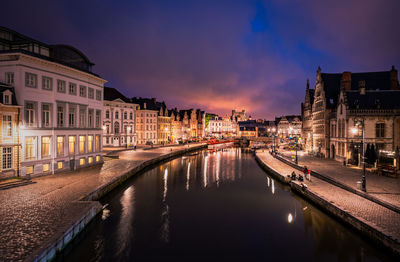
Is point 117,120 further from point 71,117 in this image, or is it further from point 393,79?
point 393,79

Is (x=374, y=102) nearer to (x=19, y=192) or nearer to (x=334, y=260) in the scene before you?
(x=334, y=260)

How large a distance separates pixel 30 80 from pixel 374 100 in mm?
43777

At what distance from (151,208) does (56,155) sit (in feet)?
44.1

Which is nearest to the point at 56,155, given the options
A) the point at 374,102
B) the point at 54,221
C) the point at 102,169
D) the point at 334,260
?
the point at 102,169

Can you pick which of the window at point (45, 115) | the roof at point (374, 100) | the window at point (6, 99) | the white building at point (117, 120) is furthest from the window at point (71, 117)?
the roof at point (374, 100)

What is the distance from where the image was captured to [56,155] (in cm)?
2580

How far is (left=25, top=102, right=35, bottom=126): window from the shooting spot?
22781mm

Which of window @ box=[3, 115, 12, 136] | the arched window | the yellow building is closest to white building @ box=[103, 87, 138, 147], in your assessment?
the arched window

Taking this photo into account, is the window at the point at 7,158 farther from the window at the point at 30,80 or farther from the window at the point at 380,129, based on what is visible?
the window at the point at 380,129

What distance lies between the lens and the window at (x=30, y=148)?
2275 centimetres

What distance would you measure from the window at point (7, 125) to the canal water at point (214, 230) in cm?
1055

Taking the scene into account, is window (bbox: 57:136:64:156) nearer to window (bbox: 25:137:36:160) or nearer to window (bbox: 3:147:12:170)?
window (bbox: 25:137:36:160)

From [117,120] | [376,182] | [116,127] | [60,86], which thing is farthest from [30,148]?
[117,120]

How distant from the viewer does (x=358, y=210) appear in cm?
1529
